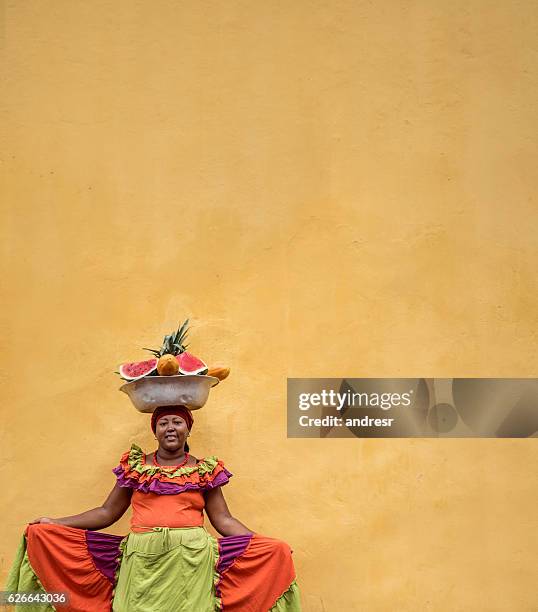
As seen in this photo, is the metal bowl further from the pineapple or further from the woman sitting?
the pineapple

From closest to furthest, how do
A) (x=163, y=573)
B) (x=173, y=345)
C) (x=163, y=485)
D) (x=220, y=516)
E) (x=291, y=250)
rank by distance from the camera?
(x=163, y=573) → (x=163, y=485) → (x=220, y=516) → (x=173, y=345) → (x=291, y=250)

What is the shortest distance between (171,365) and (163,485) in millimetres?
558

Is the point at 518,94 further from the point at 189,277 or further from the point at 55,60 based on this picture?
the point at 55,60

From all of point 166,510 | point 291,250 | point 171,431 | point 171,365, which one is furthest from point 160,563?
point 291,250

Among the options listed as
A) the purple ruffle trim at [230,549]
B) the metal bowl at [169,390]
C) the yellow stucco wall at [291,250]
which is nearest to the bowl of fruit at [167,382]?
the metal bowl at [169,390]

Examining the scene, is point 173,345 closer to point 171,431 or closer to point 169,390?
point 169,390

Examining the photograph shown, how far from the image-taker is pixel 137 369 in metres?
5.14

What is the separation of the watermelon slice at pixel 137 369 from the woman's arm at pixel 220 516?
64 centimetres

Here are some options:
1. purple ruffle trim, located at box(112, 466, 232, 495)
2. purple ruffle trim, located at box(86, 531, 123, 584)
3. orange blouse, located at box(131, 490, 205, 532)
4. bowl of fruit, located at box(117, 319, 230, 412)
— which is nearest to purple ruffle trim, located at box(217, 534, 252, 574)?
orange blouse, located at box(131, 490, 205, 532)

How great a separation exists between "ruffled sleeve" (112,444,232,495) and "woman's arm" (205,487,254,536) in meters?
0.07

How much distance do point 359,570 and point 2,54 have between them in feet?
10.7

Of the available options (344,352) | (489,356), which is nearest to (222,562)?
(344,352)

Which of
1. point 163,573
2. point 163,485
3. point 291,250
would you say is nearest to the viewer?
point 163,573

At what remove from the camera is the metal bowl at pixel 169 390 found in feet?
16.7
